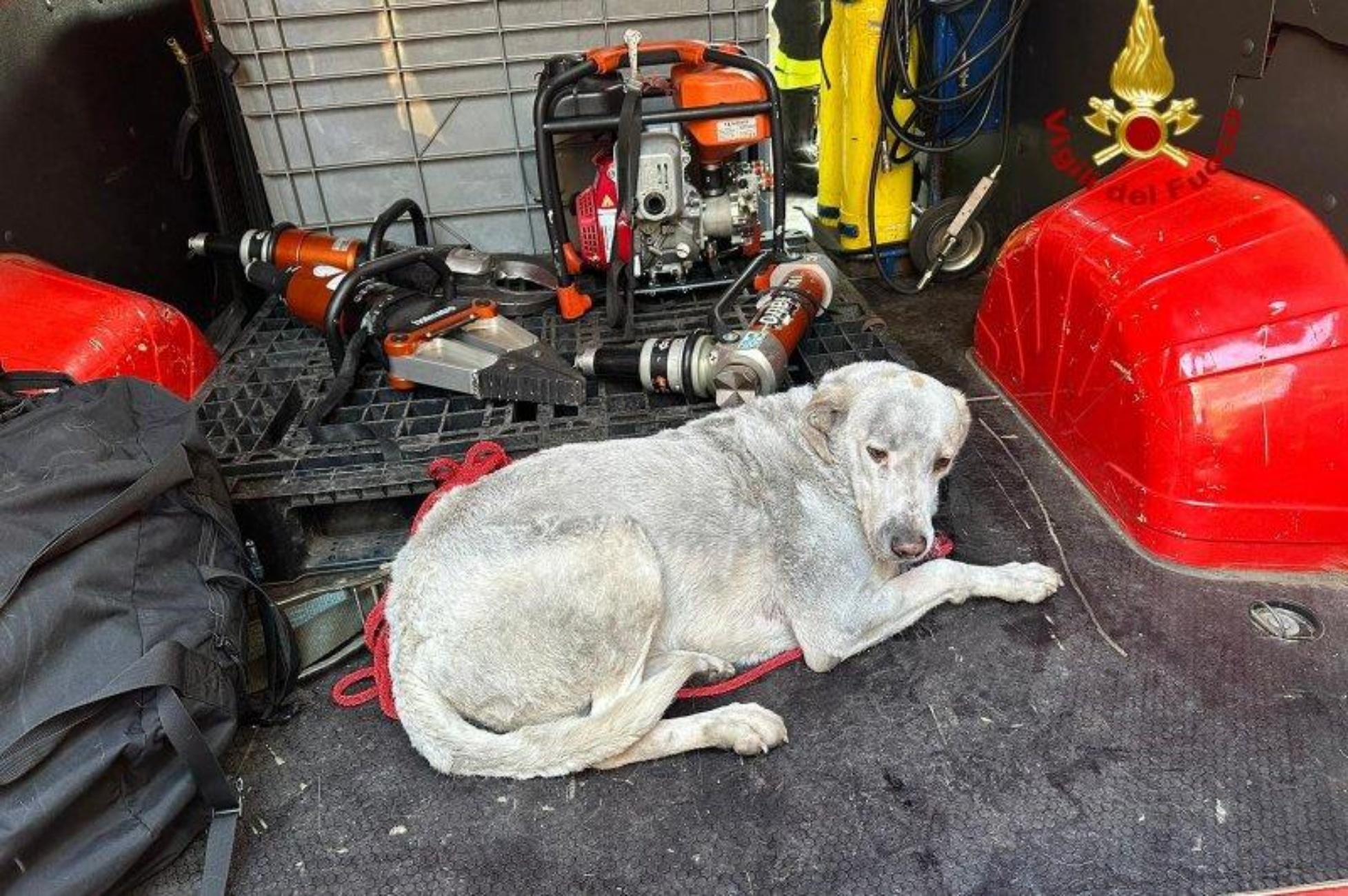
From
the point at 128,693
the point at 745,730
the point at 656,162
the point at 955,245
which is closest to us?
the point at 128,693

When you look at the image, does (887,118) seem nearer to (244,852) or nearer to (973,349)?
(973,349)

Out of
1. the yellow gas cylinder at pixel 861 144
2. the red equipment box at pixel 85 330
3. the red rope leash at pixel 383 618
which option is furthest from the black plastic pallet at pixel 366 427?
the yellow gas cylinder at pixel 861 144

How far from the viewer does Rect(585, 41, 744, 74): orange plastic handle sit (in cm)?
348

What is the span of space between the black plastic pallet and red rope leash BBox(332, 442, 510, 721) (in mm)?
78

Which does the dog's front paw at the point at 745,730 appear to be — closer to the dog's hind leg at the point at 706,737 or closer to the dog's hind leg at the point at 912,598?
the dog's hind leg at the point at 706,737

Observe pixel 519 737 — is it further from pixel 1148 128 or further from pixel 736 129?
pixel 1148 128

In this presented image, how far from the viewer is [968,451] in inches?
124

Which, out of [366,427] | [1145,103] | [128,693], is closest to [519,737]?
[128,693]

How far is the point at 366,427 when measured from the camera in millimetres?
2930

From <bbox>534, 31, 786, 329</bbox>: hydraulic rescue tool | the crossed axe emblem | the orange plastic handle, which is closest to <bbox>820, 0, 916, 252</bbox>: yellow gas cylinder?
<bbox>534, 31, 786, 329</bbox>: hydraulic rescue tool

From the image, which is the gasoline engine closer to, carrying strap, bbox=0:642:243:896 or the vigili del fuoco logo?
the vigili del fuoco logo

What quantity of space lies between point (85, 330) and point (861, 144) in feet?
11.2

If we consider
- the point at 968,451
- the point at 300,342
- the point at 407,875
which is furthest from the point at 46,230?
the point at 968,451

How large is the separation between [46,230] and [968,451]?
11.7ft
